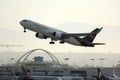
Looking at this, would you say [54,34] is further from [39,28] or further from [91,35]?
[91,35]

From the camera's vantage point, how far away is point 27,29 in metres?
141

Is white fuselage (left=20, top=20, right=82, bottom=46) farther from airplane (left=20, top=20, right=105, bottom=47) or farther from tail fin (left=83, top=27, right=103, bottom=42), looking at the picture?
tail fin (left=83, top=27, right=103, bottom=42)

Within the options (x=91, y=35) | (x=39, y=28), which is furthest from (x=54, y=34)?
(x=91, y=35)

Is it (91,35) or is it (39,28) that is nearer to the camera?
(39,28)

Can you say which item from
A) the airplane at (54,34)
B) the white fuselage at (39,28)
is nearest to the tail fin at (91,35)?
the airplane at (54,34)

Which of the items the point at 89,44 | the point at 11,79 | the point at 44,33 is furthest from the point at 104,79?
the point at 11,79

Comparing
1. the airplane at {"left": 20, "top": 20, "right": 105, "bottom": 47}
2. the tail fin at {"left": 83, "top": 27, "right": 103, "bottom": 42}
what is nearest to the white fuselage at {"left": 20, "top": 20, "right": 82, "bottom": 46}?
the airplane at {"left": 20, "top": 20, "right": 105, "bottom": 47}

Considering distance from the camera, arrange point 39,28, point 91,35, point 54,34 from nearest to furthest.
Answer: point 39,28
point 54,34
point 91,35

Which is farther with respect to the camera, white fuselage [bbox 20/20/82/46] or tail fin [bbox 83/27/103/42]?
tail fin [bbox 83/27/103/42]

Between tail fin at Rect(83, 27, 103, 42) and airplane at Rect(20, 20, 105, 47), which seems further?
tail fin at Rect(83, 27, 103, 42)

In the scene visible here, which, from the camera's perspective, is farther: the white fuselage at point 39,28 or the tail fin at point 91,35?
the tail fin at point 91,35

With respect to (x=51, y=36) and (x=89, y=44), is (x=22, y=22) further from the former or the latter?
(x=89, y=44)

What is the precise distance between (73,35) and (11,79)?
3220 centimetres

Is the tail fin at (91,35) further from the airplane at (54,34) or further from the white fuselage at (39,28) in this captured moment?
the white fuselage at (39,28)
